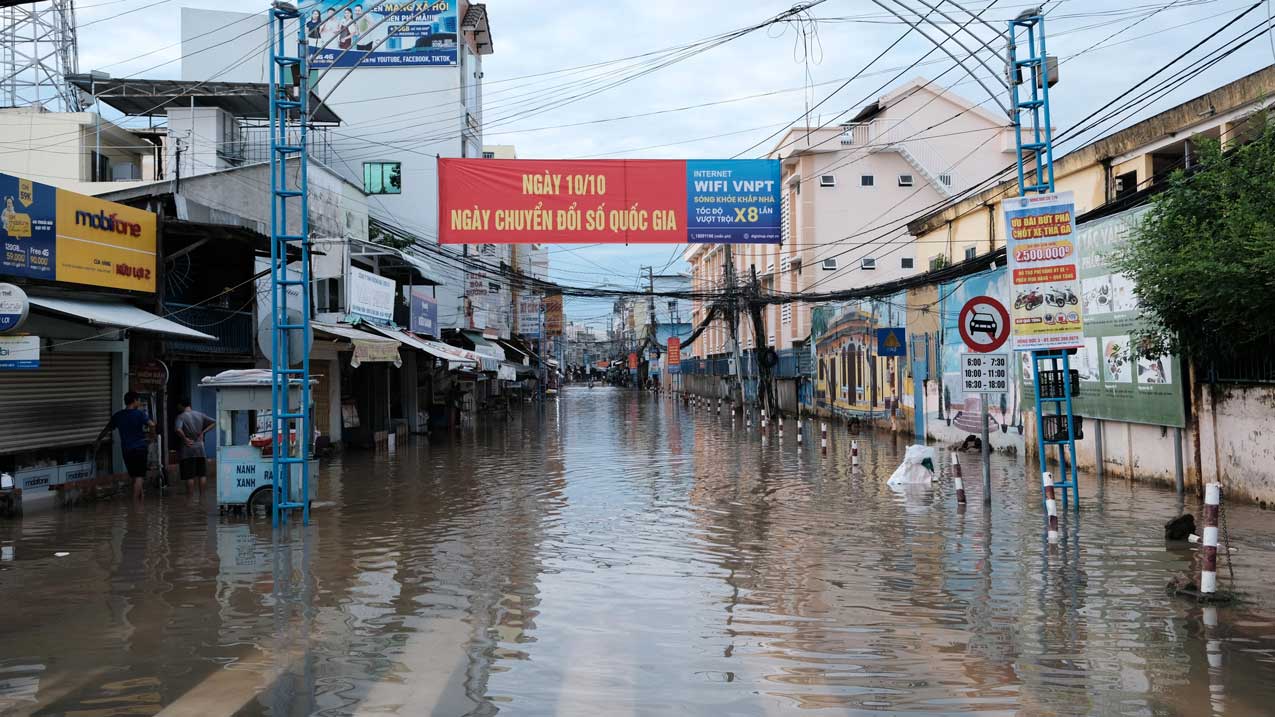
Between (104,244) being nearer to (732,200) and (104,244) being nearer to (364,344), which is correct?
(364,344)

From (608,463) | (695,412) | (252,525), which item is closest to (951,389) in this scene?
(608,463)

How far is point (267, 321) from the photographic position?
13.7 meters

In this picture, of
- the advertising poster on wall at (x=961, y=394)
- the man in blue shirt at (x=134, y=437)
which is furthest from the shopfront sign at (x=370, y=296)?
the advertising poster on wall at (x=961, y=394)

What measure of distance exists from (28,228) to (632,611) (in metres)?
12.1

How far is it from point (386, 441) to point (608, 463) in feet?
31.0

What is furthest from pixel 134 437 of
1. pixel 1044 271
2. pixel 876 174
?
pixel 876 174

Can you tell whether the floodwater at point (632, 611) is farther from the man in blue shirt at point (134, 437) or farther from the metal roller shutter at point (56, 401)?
the metal roller shutter at point (56, 401)

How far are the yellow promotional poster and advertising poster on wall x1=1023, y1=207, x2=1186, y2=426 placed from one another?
16157 millimetres

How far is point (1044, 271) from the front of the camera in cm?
1346

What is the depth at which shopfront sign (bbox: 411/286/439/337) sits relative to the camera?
34250 millimetres

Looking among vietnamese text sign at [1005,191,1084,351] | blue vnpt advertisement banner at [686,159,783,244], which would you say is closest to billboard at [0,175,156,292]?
blue vnpt advertisement banner at [686,159,783,244]

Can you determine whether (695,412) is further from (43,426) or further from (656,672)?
(656,672)

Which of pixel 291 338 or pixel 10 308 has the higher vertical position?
pixel 10 308

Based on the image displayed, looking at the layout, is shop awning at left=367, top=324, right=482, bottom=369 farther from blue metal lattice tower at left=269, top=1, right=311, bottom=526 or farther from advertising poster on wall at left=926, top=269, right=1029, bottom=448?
advertising poster on wall at left=926, top=269, right=1029, bottom=448
